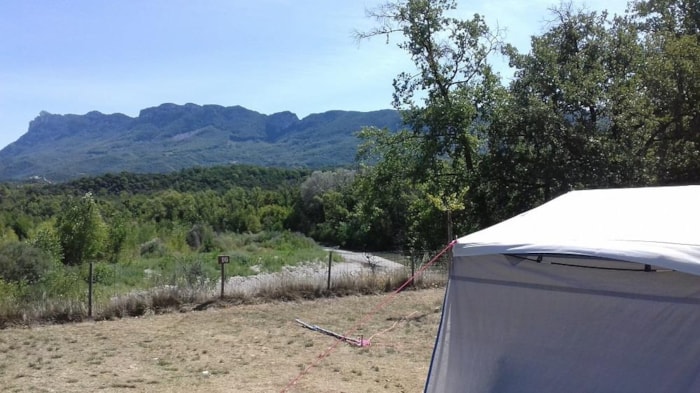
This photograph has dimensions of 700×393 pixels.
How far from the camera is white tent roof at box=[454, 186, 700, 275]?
3566 millimetres

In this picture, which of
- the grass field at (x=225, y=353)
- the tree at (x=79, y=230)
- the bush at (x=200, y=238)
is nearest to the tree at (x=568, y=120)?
the grass field at (x=225, y=353)

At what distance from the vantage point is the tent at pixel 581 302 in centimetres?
370

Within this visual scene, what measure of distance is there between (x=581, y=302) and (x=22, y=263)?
16.7 meters

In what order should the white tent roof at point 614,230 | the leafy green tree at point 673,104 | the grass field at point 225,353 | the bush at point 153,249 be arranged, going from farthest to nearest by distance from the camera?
the bush at point 153,249 → the leafy green tree at point 673,104 → the grass field at point 225,353 → the white tent roof at point 614,230

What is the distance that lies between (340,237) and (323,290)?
37.3 m

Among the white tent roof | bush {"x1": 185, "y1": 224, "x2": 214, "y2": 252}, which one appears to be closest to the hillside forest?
the white tent roof

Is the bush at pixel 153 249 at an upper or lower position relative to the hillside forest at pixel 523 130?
lower

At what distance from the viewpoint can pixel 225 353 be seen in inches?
317

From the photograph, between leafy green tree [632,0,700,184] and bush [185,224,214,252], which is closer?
leafy green tree [632,0,700,184]

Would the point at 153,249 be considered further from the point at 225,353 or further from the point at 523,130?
the point at 225,353

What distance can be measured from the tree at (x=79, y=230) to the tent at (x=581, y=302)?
70.0ft

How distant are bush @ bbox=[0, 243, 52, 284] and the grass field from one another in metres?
7.70

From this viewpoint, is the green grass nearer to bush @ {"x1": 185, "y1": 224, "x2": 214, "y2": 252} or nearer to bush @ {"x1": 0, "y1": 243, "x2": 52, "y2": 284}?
bush @ {"x1": 0, "y1": 243, "x2": 52, "y2": 284}

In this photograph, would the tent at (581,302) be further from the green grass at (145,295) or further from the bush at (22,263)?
the bush at (22,263)
